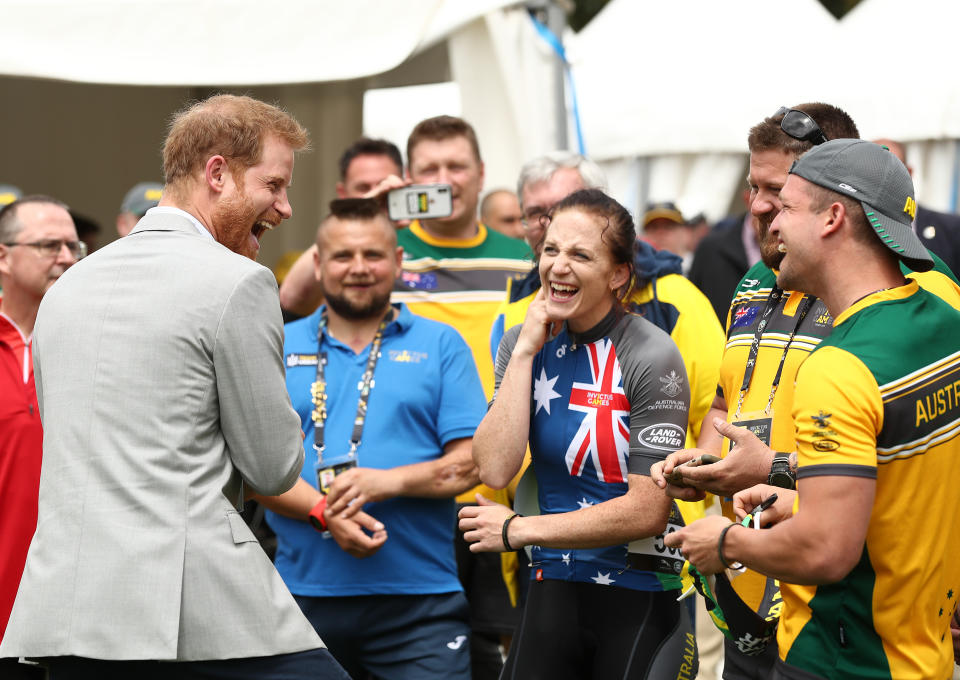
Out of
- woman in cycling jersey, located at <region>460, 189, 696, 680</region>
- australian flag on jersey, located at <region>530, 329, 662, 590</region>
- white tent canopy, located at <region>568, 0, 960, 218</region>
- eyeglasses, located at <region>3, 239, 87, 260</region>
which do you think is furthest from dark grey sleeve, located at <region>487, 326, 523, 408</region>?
white tent canopy, located at <region>568, 0, 960, 218</region>

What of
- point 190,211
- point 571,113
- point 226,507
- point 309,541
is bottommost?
point 309,541

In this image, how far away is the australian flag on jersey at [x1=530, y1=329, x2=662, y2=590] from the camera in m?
3.38

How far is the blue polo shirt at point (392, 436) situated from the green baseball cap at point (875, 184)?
1.94 m

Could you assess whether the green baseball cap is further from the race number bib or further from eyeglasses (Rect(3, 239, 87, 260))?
eyeglasses (Rect(3, 239, 87, 260))

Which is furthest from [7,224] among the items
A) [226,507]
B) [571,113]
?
[571,113]

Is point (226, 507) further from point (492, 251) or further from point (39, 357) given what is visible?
point (492, 251)

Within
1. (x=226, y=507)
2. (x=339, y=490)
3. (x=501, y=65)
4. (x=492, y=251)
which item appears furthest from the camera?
(x=501, y=65)

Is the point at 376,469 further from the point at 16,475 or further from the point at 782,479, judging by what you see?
the point at 782,479

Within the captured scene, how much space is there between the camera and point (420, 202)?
5.00 m

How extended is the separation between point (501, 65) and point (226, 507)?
13.2 feet

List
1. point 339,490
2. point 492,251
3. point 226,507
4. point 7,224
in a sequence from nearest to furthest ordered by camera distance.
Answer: point 226,507, point 339,490, point 7,224, point 492,251

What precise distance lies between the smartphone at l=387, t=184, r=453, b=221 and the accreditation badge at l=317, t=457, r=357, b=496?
1264mm

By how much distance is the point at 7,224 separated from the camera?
4.38 m

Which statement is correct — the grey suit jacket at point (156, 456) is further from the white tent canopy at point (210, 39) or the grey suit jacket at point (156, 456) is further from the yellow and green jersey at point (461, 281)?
the white tent canopy at point (210, 39)
